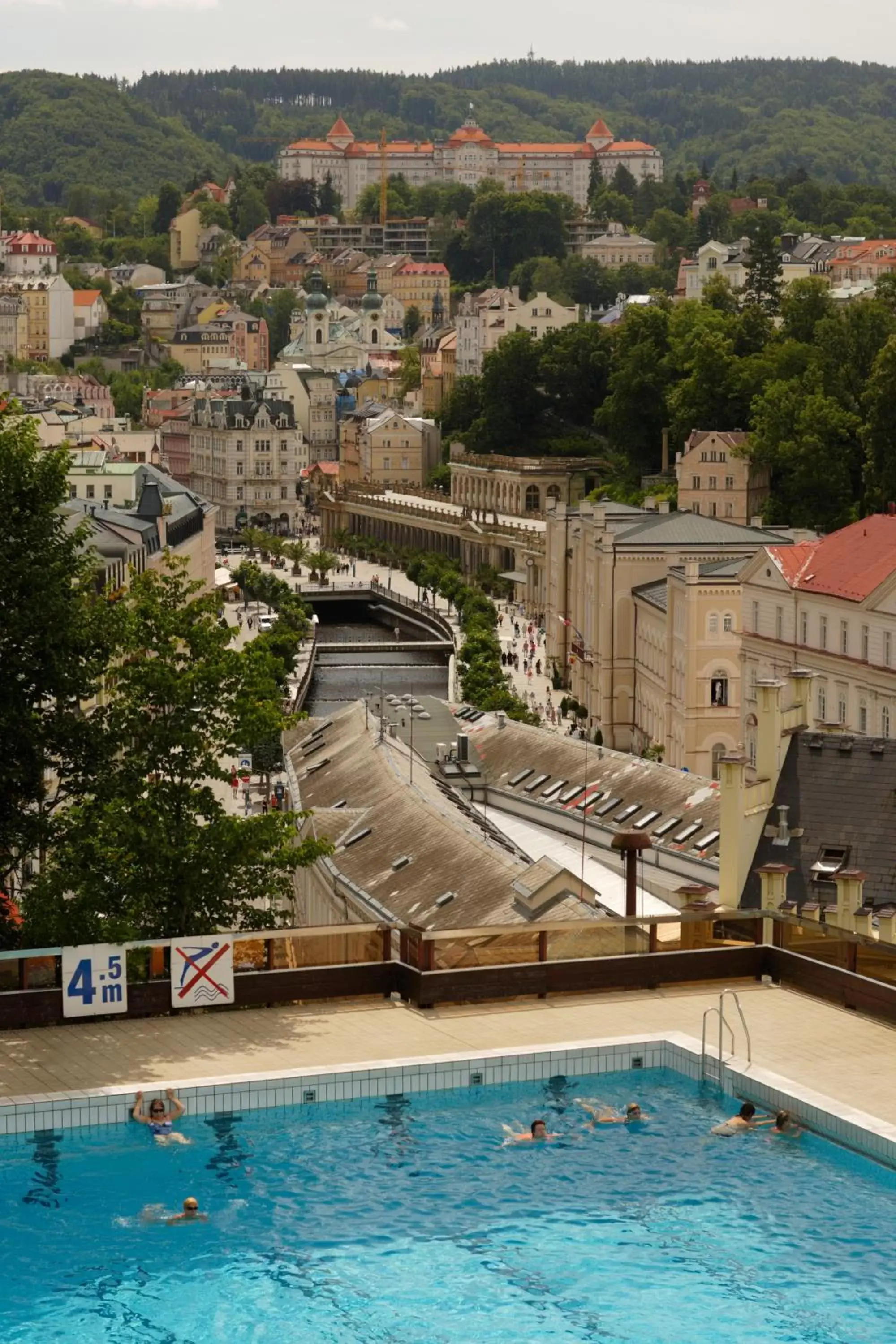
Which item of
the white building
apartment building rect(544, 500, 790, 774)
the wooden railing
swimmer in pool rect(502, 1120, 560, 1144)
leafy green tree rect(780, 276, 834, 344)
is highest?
leafy green tree rect(780, 276, 834, 344)

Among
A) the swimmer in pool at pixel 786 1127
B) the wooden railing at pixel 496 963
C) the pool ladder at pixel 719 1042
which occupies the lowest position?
the swimmer in pool at pixel 786 1127

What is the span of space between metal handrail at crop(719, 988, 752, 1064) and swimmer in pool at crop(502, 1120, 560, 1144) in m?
2.29

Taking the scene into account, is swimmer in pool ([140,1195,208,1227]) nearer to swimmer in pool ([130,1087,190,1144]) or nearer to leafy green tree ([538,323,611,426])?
swimmer in pool ([130,1087,190,1144])

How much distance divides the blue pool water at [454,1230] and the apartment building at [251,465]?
551 ft

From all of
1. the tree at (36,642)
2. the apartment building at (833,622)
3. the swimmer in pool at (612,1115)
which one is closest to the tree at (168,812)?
the tree at (36,642)

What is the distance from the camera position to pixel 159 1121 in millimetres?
23719

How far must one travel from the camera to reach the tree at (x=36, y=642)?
2931 cm

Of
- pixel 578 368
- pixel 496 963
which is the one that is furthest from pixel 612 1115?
pixel 578 368

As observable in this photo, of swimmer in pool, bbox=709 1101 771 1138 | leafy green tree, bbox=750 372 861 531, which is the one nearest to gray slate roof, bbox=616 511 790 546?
leafy green tree, bbox=750 372 861 531

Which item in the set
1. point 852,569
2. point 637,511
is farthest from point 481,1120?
point 637,511

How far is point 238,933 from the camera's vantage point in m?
27.1

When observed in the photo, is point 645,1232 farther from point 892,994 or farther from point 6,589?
point 6,589

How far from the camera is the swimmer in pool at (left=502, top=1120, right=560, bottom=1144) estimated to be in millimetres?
24234

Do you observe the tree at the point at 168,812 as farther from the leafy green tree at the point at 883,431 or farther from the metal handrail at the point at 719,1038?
the leafy green tree at the point at 883,431
